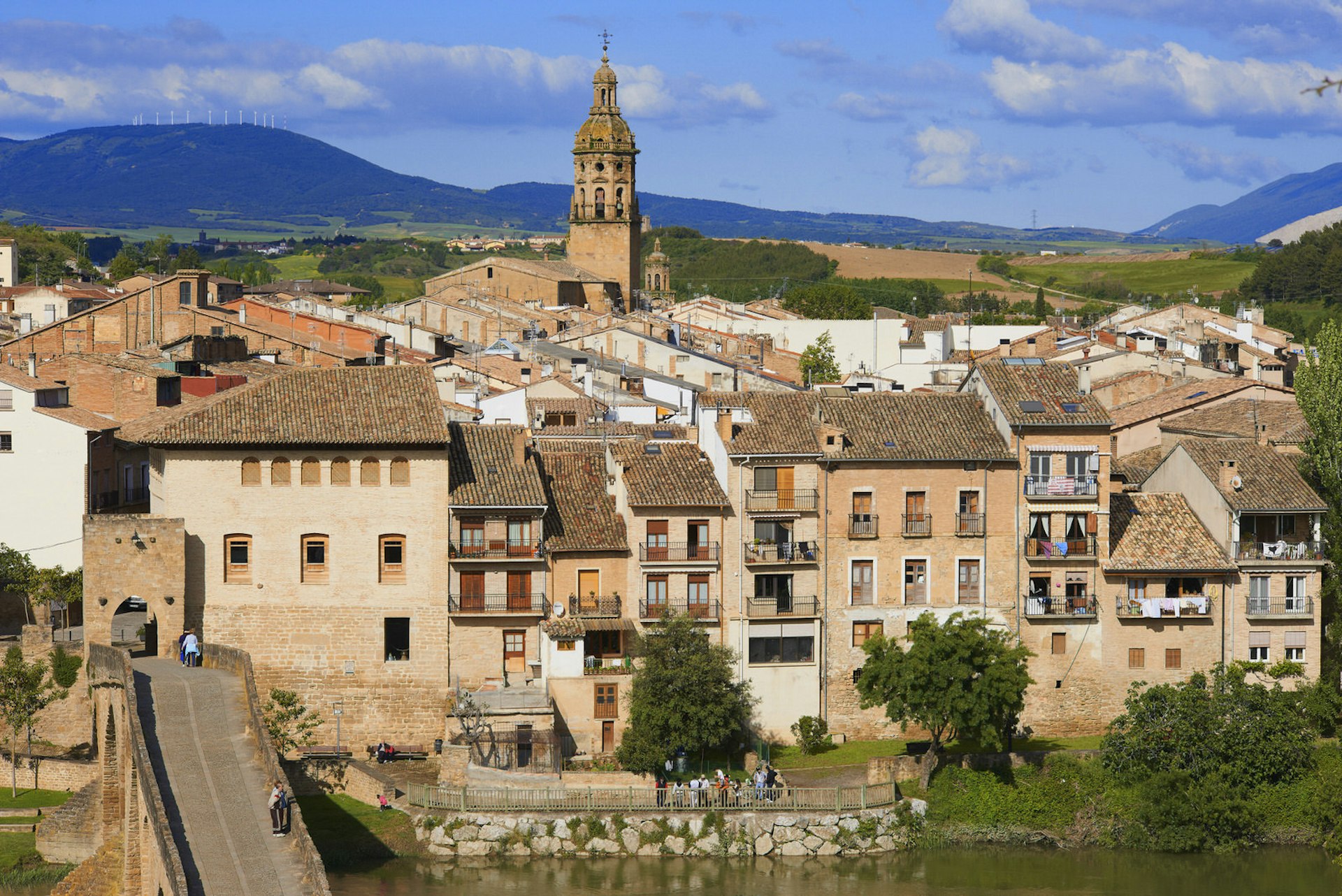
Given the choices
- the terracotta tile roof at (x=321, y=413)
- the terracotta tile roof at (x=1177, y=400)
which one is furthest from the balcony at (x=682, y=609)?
the terracotta tile roof at (x=1177, y=400)

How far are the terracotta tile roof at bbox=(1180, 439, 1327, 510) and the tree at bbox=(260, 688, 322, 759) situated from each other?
22.1 meters

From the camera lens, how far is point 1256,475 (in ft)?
163

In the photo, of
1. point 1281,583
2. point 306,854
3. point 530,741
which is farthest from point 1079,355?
point 306,854

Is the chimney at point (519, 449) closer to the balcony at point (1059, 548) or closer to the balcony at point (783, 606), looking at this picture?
the balcony at point (783, 606)

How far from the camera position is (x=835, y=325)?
10338 cm

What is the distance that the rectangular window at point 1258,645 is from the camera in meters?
48.6

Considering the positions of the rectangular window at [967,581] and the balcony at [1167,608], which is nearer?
the balcony at [1167,608]

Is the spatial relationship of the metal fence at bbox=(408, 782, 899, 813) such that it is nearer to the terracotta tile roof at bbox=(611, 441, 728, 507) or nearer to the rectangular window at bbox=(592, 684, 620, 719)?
the rectangular window at bbox=(592, 684, 620, 719)

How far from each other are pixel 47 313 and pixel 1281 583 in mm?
64327

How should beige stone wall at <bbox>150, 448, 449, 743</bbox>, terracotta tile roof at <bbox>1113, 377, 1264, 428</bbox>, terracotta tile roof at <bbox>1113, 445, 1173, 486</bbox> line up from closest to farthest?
beige stone wall at <bbox>150, 448, 449, 743</bbox>, terracotta tile roof at <bbox>1113, 445, 1173, 486</bbox>, terracotta tile roof at <bbox>1113, 377, 1264, 428</bbox>

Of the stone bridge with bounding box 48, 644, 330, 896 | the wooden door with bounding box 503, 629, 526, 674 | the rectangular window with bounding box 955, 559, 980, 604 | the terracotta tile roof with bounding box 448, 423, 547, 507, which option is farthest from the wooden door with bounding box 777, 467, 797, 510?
the stone bridge with bounding box 48, 644, 330, 896

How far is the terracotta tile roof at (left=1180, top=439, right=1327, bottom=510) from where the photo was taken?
4859cm

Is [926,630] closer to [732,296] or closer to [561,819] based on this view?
→ [561,819]

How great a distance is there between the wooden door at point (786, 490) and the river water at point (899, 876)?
887cm
